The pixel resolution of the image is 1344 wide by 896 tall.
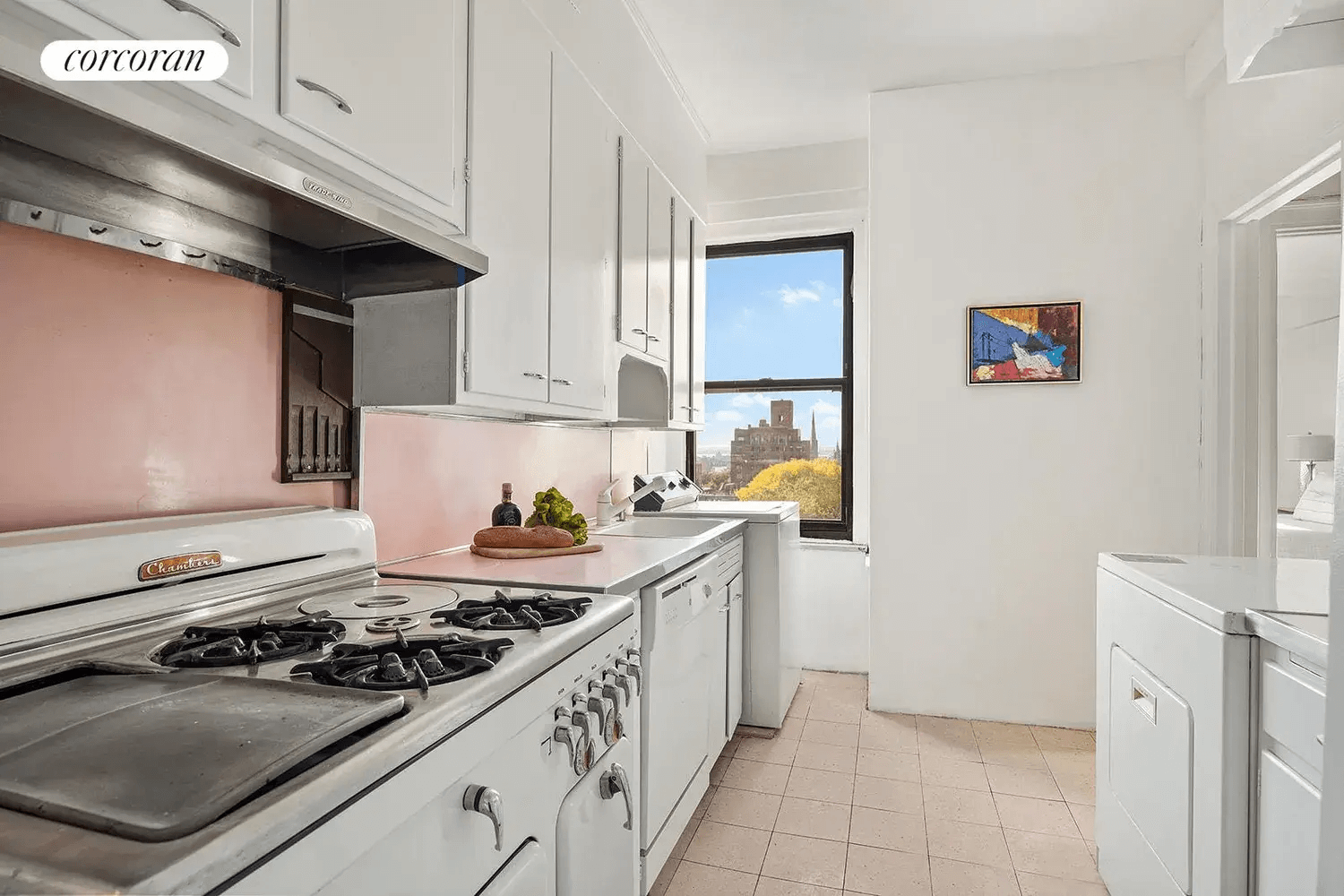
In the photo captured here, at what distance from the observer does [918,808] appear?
99.0 inches

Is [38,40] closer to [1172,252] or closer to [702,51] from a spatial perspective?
[702,51]

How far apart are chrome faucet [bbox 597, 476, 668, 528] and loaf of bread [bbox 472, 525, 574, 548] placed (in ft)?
3.23

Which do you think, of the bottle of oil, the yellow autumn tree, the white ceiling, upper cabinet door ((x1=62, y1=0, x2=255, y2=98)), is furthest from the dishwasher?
the white ceiling

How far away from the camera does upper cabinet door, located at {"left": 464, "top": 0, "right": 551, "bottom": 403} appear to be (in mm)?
1671

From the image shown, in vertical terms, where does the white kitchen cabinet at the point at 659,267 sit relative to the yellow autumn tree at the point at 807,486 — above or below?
above

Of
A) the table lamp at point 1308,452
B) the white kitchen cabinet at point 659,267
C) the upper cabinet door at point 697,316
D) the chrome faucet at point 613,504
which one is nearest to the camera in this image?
the white kitchen cabinet at point 659,267

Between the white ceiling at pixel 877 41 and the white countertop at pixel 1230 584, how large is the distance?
85.0 inches

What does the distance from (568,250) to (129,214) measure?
3.81ft

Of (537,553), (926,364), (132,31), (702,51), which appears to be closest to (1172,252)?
(926,364)

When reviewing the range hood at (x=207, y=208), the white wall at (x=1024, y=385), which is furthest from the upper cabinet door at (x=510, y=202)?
the white wall at (x=1024, y=385)

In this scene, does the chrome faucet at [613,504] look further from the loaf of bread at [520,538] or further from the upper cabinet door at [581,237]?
the loaf of bread at [520,538]

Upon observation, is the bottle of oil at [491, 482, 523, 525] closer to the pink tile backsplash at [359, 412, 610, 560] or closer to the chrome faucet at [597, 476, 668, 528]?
the pink tile backsplash at [359, 412, 610, 560]

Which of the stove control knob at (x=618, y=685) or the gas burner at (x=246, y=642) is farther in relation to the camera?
the stove control knob at (x=618, y=685)

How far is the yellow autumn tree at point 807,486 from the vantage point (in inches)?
168
